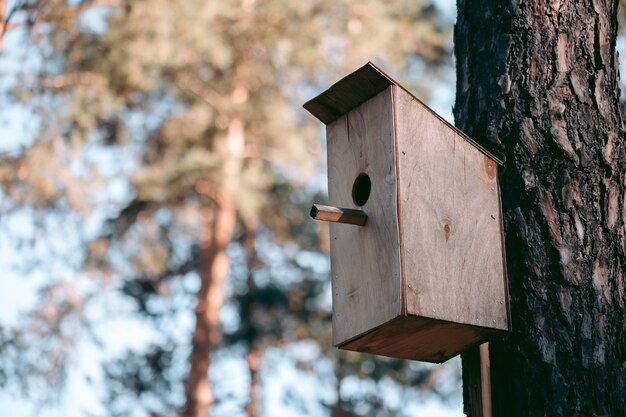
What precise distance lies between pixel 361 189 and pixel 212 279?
7.98m

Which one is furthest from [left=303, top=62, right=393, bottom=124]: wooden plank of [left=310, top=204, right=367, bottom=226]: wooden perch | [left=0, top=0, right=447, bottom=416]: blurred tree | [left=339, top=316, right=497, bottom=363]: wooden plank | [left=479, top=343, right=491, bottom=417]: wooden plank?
[left=0, top=0, right=447, bottom=416]: blurred tree

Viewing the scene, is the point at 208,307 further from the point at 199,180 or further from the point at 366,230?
the point at 366,230

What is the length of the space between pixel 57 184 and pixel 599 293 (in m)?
8.49

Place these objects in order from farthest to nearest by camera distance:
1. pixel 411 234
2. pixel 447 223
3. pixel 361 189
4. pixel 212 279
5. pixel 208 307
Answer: pixel 212 279
pixel 208 307
pixel 361 189
pixel 447 223
pixel 411 234

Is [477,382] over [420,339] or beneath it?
beneath

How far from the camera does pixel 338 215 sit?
97.8 inches

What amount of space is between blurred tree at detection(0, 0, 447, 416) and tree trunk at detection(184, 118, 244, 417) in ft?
0.06

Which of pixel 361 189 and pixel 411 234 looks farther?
pixel 361 189

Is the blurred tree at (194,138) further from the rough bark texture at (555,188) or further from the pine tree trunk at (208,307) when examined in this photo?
the rough bark texture at (555,188)

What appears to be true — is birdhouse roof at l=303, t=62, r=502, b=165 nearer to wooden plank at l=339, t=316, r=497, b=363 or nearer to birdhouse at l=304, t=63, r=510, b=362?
birdhouse at l=304, t=63, r=510, b=362

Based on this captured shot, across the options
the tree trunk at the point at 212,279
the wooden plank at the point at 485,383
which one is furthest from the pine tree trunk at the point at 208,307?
the wooden plank at the point at 485,383

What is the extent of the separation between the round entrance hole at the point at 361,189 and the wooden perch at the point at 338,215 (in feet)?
0.48

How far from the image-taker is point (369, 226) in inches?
101

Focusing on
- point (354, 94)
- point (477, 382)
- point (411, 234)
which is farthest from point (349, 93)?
point (477, 382)
